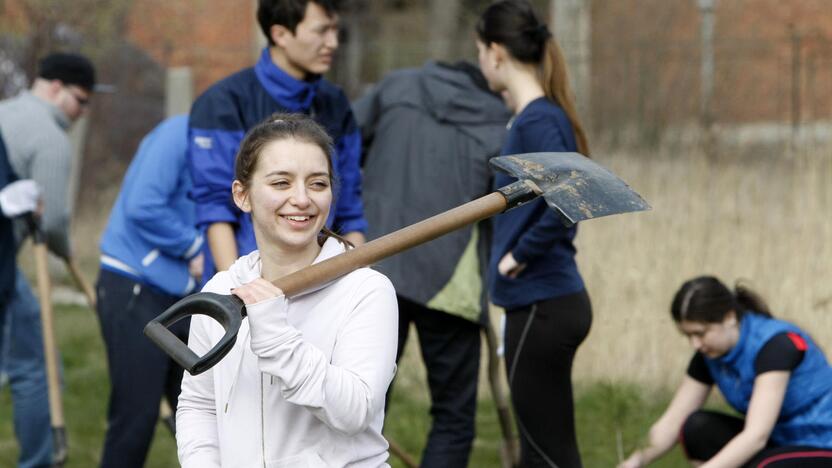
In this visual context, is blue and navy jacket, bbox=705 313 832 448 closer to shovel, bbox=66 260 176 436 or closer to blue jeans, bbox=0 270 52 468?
shovel, bbox=66 260 176 436

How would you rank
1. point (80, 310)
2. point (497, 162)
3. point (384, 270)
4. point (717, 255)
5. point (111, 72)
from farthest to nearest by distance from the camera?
point (111, 72) < point (80, 310) < point (717, 255) < point (384, 270) < point (497, 162)

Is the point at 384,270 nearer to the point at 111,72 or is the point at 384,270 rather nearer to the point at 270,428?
the point at 270,428

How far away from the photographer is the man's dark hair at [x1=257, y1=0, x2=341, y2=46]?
4.23 m

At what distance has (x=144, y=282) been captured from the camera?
16.6 feet

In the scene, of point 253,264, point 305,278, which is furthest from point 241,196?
point 305,278

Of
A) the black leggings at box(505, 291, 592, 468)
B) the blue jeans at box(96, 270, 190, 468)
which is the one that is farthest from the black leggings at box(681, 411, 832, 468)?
the blue jeans at box(96, 270, 190, 468)

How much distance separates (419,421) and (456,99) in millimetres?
1786

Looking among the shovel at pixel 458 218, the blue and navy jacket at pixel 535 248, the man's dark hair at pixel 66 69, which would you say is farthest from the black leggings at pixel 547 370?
the man's dark hair at pixel 66 69

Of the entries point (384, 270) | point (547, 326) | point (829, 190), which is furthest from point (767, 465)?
point (829, 190)

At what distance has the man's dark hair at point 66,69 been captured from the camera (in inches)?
234

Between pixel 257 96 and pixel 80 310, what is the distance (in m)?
5.81

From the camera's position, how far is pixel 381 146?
17.7ft

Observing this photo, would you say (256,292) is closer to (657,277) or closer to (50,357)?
(50,357)

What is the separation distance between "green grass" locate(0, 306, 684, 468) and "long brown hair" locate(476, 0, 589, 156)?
3.49ft
